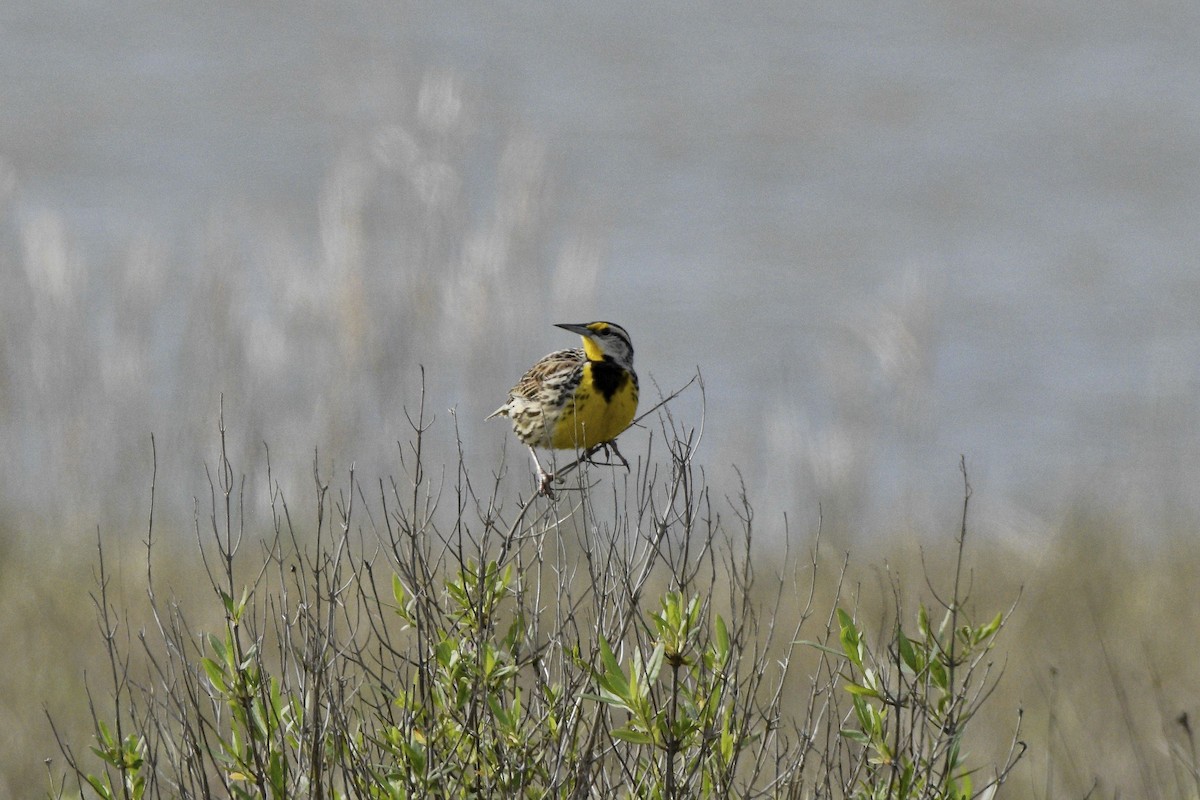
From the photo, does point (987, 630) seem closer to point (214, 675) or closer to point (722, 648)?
point (722, 648)

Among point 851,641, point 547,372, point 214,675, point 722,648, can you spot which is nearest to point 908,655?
point 851,641

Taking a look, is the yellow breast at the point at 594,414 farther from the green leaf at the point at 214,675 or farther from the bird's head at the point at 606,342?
the green leaf at the point at 214,675

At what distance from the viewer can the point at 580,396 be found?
4711 mm

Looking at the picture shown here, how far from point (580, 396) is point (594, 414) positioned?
0.31 feet

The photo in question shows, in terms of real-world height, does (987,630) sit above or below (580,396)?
below

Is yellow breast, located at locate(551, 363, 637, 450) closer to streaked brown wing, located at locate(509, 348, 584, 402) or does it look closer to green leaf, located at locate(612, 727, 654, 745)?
streaked brown wing, located at locate(509, 348, 584, 402)

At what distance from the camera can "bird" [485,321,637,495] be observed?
464 cm

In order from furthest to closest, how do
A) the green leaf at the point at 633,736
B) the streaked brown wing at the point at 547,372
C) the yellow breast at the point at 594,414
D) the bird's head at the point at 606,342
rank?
1. the bird's head at the point at 606,342
2. the streaked brown wing at the point at 547,372
3. the yellow breast at the point at 594,414
4. the green leaf at the point at 633,736

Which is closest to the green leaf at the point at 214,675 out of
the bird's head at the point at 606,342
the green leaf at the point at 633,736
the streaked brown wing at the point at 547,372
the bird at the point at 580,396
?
the green leaf at the point at 633,736

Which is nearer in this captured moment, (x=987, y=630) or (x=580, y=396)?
(x=987, y=630)

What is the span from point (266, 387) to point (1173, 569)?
5719 millimetres

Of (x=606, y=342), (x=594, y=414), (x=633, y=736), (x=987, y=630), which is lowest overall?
(x=633, y=736)

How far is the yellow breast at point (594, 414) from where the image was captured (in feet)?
15.2

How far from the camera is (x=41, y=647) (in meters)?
8.30
